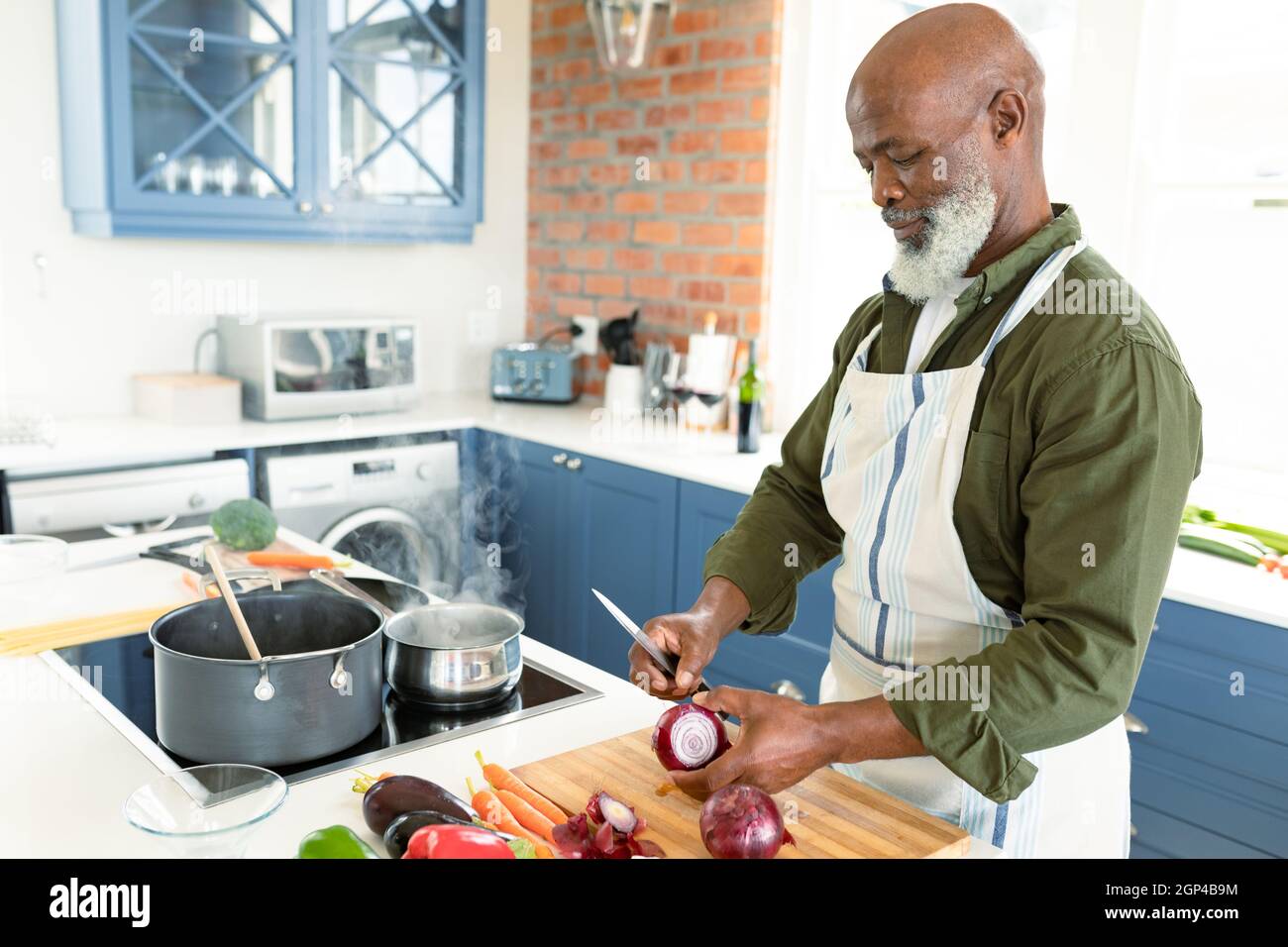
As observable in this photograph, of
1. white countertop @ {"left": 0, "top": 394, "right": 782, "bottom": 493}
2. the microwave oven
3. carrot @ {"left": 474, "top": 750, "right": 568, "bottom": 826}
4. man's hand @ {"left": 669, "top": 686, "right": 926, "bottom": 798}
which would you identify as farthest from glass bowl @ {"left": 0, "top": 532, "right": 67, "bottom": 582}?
the microwave oven

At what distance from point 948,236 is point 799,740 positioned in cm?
63

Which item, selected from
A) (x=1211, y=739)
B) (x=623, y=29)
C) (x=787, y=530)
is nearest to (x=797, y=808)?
(x=787, y=530)

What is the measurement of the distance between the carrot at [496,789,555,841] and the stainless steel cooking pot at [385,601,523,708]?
282 mm

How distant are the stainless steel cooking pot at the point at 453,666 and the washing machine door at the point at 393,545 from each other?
204 cm

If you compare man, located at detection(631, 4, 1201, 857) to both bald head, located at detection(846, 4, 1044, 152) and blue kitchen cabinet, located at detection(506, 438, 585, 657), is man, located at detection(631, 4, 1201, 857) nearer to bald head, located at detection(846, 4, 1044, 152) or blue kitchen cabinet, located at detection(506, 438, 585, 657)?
bald head, located at detection(846, 4, 1044, 152)

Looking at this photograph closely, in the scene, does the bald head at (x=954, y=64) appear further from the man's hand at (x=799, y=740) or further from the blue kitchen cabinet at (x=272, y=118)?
the blue kitchen cabinet at (x=272, y=118)

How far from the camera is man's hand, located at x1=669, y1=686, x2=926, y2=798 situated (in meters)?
1.25

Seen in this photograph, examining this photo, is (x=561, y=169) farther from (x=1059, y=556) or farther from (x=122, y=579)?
(x=1059, y=556)

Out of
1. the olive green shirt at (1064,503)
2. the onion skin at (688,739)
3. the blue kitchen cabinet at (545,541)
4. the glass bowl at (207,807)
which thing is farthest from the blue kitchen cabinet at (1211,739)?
the blue kitchen cabinet at (545,541)

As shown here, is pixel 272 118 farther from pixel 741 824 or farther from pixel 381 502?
pixel 741 824
